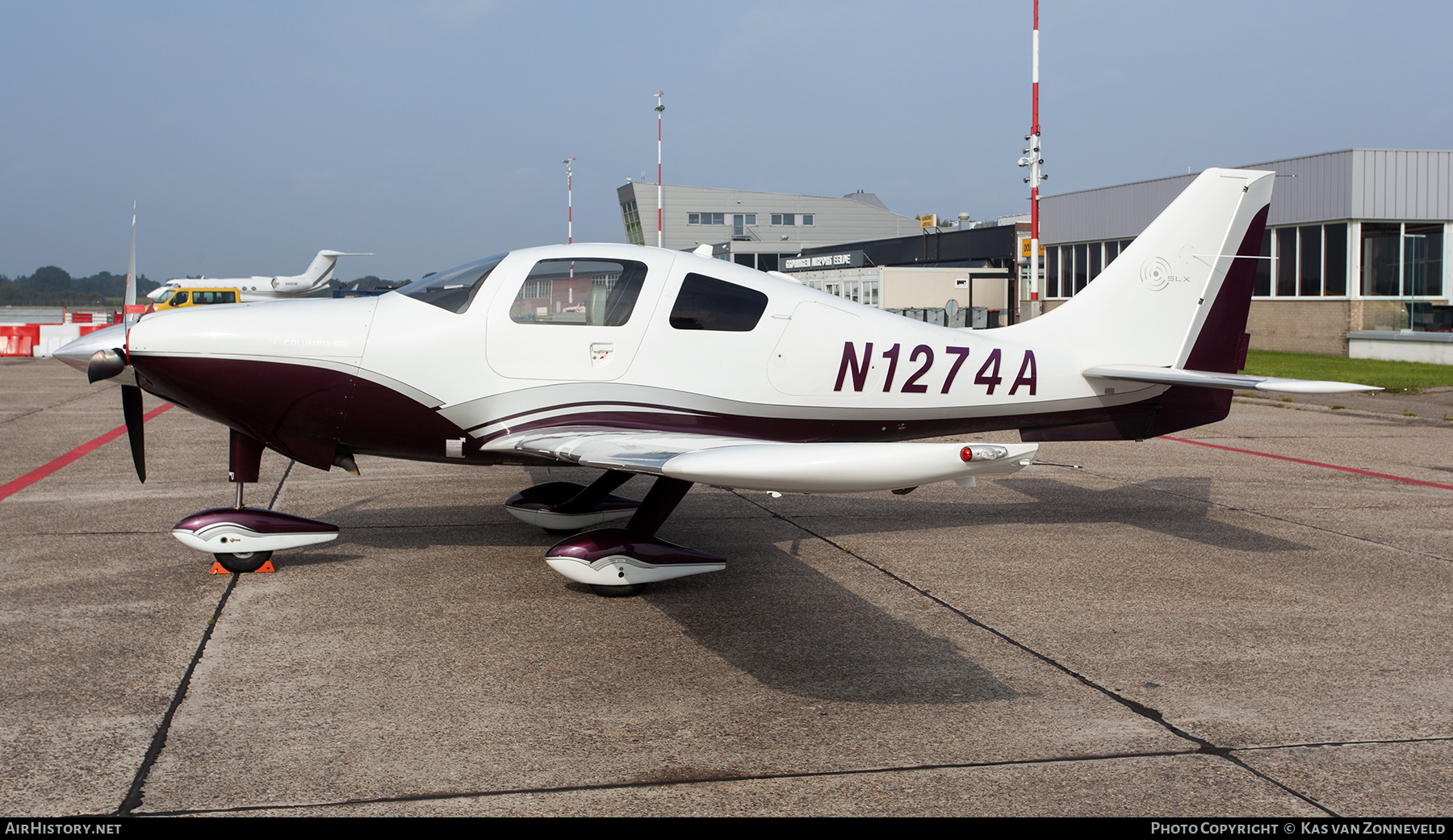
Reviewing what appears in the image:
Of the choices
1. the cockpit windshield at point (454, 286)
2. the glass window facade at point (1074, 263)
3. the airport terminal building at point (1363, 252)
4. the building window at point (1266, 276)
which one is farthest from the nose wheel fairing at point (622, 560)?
the glass window facade at point (1074, 263)

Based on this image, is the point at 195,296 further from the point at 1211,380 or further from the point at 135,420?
the point at 1211,380

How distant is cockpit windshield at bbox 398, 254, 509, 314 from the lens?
6027 mm

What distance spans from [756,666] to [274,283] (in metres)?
46.3

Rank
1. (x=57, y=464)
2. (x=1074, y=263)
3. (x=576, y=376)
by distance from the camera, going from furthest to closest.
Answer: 1. (x=1074, y=263)
2. (x=57, y=464)
3. (x=576, y=376)

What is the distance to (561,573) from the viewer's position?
5.69 m

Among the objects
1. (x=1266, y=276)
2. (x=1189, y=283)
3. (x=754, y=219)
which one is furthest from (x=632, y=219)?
(x=1189, y=283)

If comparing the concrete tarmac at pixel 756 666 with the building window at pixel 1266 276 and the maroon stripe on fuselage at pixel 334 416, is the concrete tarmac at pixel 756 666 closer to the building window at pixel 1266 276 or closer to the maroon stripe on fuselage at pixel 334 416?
the maroon stripe on fuselage at pixel 334 416

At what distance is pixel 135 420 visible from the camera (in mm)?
6238

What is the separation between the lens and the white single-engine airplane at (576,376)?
5730 millimetres

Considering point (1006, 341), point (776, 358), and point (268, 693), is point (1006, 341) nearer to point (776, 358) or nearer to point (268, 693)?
point (776, 358)

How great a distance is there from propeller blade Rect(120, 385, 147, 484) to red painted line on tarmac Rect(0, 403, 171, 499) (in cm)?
233

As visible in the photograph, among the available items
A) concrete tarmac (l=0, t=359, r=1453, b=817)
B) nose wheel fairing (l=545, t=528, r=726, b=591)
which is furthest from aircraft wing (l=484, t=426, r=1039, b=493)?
nose wheel fairing (l=545, t=528, r=726, b=591)

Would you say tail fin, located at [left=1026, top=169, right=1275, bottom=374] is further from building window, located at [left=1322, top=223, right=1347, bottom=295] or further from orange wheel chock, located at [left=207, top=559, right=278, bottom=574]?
building window, located at [left=1322, top=223, right=1347, bottom=295]
